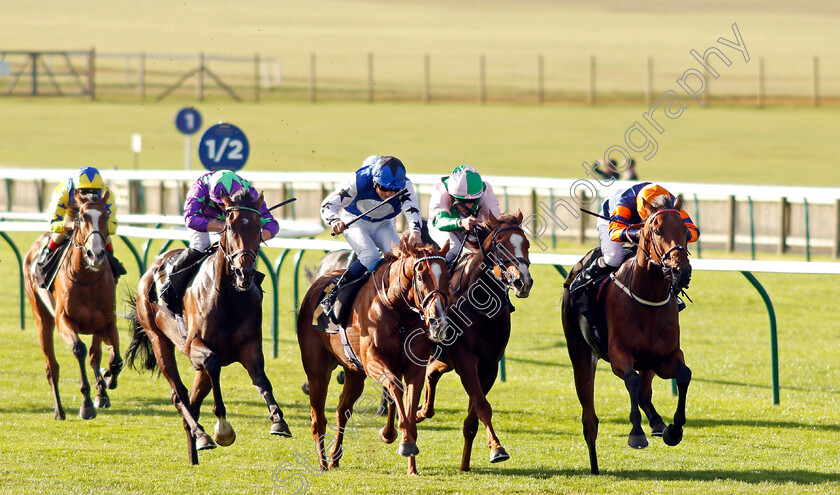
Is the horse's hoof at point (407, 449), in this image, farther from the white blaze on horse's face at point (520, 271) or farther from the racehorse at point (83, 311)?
the racehorse at point (83, 311)

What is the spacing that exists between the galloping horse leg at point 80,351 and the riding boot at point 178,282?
1416 millimetres

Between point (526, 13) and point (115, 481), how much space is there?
210 ft

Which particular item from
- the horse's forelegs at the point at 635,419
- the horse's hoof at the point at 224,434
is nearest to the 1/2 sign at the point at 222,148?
the horse's hoof at the point at 224,434

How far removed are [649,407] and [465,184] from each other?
5.12ft

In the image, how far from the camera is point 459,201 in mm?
6816

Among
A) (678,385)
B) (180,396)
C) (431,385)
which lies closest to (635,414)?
(678,385)

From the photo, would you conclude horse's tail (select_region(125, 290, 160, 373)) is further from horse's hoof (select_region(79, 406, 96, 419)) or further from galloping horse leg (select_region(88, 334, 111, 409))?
galloping horse leg (select_region(88, 334, 111, 409))

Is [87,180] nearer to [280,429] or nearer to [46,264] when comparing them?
[46,264]

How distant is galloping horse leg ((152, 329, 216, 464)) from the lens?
6236 millimetres

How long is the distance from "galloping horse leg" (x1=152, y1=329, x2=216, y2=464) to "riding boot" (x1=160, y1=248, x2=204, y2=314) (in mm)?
342

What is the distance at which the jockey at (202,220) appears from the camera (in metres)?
6.57

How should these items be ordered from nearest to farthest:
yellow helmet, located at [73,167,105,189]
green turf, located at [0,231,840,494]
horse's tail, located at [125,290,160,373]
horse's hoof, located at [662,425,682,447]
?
horse's hoof, located at [662,425,682,447] → green turf, located at [0,231,840,494] → horse's tail, located at [125,290,160,373] → yellow helmet, located at [73,167,105,189]

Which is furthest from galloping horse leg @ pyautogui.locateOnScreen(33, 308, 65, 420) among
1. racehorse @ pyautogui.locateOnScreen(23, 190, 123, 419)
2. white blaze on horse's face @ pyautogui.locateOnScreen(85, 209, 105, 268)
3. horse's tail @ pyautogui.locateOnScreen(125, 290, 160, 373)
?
white blaze on horse's face @ pyautogui.locateOnScreen(85, 209, 105, 268)

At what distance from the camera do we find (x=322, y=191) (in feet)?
55.8
